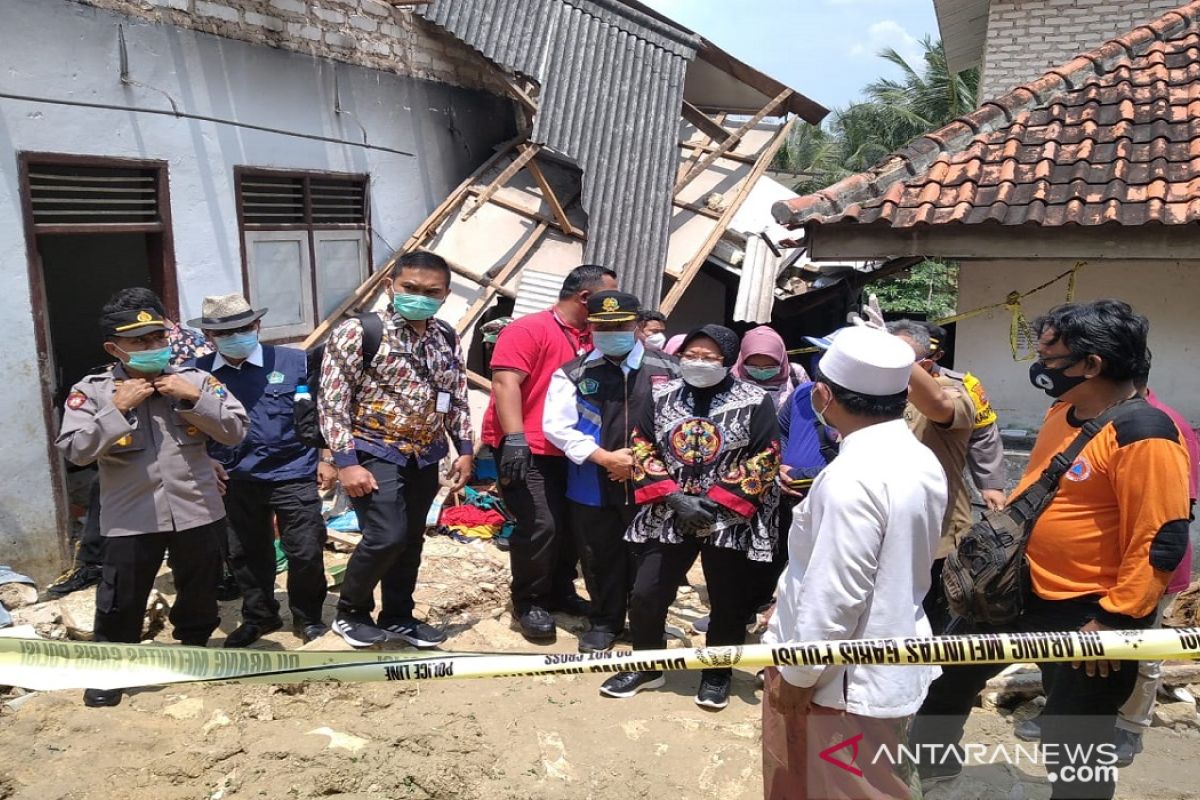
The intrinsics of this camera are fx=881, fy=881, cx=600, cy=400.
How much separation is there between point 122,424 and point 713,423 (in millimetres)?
2518

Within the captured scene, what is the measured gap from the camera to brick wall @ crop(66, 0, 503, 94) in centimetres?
634

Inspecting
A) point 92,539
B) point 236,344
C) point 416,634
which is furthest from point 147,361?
point 92,539

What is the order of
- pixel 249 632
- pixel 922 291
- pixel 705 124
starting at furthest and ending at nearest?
pixel 922 291, pixel 705 124, pixel 249 632

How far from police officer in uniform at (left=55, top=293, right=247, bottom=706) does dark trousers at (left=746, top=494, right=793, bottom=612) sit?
96.8 inches

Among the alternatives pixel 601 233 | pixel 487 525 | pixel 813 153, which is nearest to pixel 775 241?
pixel 601 233

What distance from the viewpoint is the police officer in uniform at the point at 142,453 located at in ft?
12.0

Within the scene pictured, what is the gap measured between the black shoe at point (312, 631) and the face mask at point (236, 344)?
4.83 feet

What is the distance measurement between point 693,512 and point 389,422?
152 centimetres

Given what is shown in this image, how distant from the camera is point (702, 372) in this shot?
3.94 m

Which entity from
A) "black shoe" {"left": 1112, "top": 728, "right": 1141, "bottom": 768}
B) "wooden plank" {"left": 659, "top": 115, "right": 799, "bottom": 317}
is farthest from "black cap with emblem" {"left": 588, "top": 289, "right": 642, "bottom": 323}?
"wooden plank" {"left": 659, "top": 115, "right": 799, "bottom": 317}

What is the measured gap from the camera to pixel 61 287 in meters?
9.40

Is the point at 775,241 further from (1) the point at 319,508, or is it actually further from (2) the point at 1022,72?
(1) the point at 319,508

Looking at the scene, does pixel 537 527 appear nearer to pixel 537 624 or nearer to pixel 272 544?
pixel 537 624

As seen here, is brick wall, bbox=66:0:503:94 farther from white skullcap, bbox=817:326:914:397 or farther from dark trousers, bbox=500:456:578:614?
white skullcap, bbox=817:326:914:397
